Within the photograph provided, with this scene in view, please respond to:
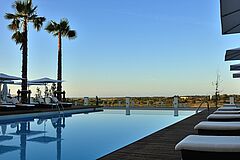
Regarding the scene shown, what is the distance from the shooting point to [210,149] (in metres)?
2.96

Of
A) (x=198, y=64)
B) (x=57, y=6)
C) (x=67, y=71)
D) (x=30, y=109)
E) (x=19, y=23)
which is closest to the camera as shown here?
(x=30, y=109)

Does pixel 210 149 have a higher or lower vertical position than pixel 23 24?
lower

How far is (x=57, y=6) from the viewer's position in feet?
61.5

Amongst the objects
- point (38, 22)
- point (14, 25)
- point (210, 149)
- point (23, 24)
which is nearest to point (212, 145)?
point (210, 149)

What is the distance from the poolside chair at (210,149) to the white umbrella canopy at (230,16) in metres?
1.74

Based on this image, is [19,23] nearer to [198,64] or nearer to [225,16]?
[198,64]

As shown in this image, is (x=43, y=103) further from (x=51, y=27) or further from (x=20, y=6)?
(x=51, y=27)

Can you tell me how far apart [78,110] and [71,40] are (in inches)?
232

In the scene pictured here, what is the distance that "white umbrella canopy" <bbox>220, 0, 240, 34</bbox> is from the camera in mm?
3895

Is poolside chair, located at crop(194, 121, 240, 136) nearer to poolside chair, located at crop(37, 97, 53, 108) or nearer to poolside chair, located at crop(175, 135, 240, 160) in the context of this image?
poolside chair, located at crop(175, 135, 240, 160)

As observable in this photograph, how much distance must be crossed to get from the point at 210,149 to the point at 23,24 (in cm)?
1573

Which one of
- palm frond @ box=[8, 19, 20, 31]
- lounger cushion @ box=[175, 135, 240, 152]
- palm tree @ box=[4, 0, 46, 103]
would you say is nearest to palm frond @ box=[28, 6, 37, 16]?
palm tree @ box=[4, 0, 46, 103]

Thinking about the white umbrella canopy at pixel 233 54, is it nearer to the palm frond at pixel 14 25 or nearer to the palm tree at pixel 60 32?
the palm frond at pixel 14 25

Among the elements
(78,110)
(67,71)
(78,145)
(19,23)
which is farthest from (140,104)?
(78,145)
